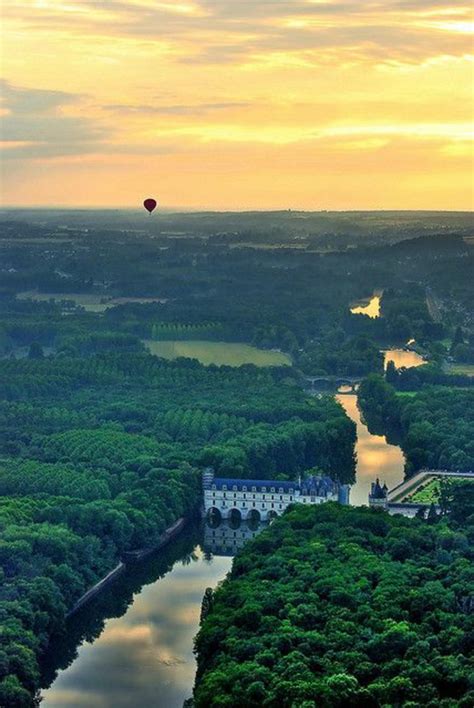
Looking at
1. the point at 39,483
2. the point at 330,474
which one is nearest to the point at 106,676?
the point at 39,483

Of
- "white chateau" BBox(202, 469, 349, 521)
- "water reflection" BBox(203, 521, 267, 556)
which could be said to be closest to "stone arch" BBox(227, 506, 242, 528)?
"white chateau" BBox(202, 469, 349, 521)

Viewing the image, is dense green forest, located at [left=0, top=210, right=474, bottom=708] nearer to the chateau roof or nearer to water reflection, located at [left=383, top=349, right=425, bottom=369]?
→ the chateau roof

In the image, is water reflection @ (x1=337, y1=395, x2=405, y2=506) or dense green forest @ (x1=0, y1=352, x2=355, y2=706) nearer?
dense green forest @ (x1=0, y1=352, x2=355, y2=706)

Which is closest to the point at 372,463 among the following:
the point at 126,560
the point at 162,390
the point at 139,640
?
the point at 162,390

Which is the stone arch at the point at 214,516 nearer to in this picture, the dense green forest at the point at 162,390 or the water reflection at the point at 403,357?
the dense green forest at the point at 162,390

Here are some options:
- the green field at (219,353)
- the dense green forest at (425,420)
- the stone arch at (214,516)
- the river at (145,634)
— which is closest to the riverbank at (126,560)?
the river at (145,634)

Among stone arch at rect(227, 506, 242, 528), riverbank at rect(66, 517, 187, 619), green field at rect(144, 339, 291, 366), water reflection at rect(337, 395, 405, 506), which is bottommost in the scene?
riverbank at rect(66, 517, 187, 619)
